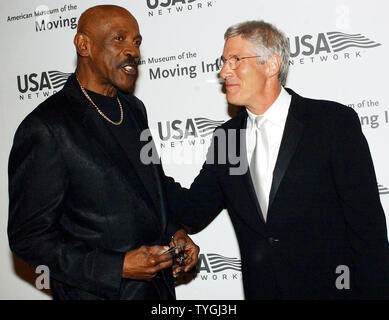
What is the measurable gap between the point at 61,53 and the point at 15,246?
A: 176 centimetres

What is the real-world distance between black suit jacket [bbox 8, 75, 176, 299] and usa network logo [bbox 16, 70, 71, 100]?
4.09ft

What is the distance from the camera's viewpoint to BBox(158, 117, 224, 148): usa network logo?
314 cm

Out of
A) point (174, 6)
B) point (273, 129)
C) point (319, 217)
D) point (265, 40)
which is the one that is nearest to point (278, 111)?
point (273, 129)

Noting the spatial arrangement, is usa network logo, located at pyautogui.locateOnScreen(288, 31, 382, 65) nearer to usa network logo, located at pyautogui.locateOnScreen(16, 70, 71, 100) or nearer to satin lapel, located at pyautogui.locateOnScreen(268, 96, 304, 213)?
satin lapel, located at pyautogui.locateOnScreen(268, 96, 304, 213)

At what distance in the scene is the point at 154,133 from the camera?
323 centimetres

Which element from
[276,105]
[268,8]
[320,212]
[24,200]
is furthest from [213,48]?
[24,200]

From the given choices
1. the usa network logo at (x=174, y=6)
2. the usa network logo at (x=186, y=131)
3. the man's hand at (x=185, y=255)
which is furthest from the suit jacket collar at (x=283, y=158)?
the usa network logo at (x=174, y=6)

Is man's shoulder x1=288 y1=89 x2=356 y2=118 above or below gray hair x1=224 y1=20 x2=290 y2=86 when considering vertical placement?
below

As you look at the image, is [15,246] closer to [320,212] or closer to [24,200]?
[24,200]

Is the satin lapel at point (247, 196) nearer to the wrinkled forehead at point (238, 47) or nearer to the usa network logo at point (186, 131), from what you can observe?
the wrinkled forehead at point (238, 47)

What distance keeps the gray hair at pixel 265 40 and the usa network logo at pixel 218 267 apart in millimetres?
1246

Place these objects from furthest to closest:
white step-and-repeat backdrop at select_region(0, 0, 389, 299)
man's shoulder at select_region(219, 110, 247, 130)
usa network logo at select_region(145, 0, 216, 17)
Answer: usa network logo at select_region(145, 0, 216, 17) < white step-and-repeat backdrop at select_region(0, 0, 389, 299) < man's shoulder at select_region(219, 110, 247, 130)

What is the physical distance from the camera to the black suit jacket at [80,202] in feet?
6.62

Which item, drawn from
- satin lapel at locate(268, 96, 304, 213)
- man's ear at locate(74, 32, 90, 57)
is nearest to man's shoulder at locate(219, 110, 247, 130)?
satin lapel at locate(268, 96, 304, 213)
